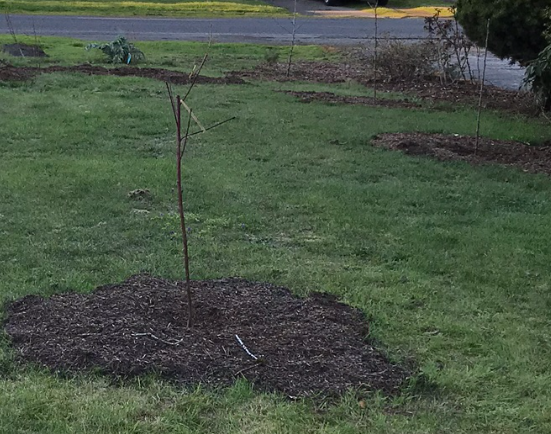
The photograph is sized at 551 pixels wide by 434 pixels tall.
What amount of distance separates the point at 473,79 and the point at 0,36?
36.6 feet

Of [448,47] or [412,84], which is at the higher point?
[448,47]

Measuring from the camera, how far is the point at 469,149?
28.7 ft

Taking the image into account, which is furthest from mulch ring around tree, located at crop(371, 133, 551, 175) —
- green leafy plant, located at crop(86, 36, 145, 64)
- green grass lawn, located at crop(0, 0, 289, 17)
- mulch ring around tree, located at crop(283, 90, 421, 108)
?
green grass lawn, located at crop(0, 0, 289, 17)

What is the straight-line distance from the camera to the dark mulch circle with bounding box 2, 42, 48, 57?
15000 mm

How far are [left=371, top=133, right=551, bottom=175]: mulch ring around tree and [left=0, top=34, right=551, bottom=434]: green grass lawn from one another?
28cm

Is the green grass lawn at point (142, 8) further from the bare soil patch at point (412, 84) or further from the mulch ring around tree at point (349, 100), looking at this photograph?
the mulch ring around tree at point (349, 100)

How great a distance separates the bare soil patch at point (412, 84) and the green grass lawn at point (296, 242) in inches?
61.2

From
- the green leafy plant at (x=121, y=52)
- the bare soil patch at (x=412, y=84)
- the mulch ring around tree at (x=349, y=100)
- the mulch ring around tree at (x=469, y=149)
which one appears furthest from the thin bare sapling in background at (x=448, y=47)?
the green leafy plant at (x=121, y=52)

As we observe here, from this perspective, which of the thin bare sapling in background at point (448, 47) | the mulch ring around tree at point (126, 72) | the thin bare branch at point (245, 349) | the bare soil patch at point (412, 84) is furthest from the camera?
the thin bare sapling in background at point (448, 47)

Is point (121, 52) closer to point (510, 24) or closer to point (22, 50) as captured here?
point (22, 50)

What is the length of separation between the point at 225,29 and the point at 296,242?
1827cm

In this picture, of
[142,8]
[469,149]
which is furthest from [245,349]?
[142,8]

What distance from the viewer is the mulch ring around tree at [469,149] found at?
8367 mm

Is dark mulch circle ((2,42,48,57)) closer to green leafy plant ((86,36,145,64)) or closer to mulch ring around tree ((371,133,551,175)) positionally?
green leafy plant ((86,36,145,64))
